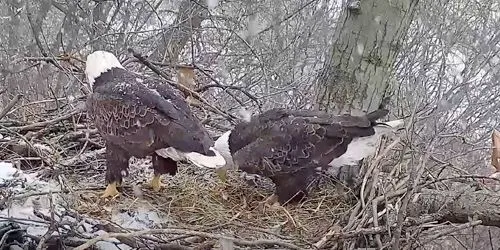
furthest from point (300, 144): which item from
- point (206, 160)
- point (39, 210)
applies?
point (39, 210)

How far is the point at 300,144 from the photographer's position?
3004 mm

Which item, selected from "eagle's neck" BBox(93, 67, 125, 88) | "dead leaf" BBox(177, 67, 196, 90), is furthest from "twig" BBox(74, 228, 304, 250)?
"dead leaf" BBox(177, 67, 196, 90)

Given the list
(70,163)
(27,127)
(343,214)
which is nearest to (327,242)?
(343,214)

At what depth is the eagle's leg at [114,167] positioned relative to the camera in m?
3.05

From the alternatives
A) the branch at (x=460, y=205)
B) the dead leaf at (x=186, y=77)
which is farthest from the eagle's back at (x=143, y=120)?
the dead leaf at (x=186, y=77)

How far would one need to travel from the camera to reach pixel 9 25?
647 cm

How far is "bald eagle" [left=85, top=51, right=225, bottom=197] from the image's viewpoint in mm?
2836

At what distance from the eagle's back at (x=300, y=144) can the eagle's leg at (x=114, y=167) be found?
494 millimetres

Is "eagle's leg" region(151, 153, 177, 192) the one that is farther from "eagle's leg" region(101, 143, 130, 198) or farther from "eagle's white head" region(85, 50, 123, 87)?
"eagle's white head" region(85, 50, 123, 87)

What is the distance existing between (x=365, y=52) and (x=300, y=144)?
648 mm

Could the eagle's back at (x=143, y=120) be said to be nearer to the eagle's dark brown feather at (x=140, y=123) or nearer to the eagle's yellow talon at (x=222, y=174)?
the eagle's dark brown feather at (x=140, y=123)

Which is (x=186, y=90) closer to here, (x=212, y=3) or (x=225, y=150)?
(x=225, y=150)

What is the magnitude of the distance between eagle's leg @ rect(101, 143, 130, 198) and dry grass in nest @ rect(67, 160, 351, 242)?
2.2 inches

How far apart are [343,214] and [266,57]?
3634mm
